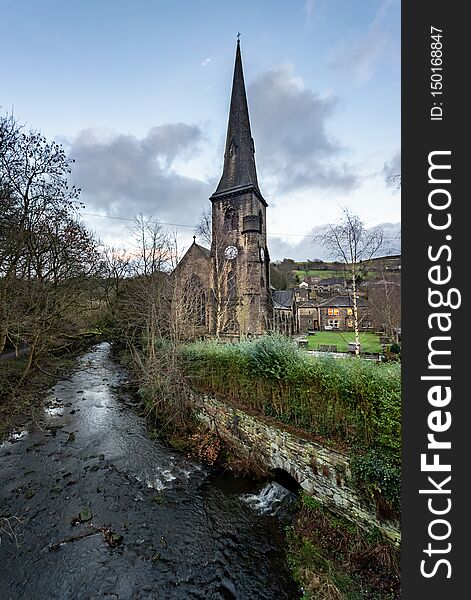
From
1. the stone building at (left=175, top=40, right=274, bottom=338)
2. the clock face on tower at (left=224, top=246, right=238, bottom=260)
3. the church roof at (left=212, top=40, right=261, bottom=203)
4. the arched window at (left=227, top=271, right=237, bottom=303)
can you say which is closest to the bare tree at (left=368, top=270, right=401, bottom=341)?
the stone building at (left=175, top=40, right=274, bottom=338)

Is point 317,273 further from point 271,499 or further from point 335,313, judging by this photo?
Result: point 271,499

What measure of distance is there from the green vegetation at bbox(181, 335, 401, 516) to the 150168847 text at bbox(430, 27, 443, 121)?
3793 millimetres

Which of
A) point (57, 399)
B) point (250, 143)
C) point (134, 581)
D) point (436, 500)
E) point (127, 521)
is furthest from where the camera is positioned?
point (250, 143)

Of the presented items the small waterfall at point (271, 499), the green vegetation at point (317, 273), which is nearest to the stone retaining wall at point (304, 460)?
the small waterfall at point (271, 499)

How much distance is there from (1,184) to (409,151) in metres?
12.3

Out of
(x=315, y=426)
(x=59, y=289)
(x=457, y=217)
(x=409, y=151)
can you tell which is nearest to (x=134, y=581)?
(x=315, y=426)

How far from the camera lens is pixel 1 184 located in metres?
9.60

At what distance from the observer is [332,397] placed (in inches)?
219

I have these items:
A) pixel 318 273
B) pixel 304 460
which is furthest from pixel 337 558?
pixel 318 273

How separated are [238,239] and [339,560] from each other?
1984 cm

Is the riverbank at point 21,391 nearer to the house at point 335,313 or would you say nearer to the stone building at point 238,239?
the stone building at point 238,239

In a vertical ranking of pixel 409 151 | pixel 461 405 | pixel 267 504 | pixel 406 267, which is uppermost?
pixel 409 151

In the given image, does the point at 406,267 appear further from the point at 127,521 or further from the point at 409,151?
the point at 127,521

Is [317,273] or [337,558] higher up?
[317,273]
